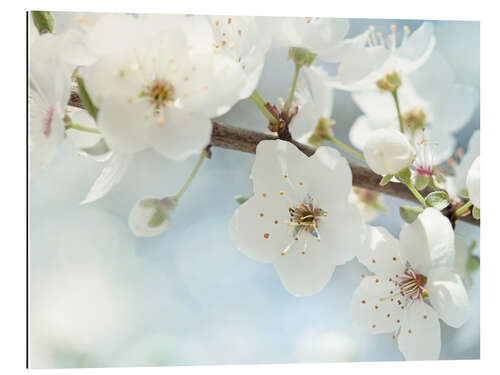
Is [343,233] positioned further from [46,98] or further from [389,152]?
[46,98]

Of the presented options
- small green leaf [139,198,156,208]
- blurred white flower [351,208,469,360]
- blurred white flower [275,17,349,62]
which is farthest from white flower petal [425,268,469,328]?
small green leaf [139,198,156,208]

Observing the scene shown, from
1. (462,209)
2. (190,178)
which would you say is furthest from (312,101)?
(462,209)

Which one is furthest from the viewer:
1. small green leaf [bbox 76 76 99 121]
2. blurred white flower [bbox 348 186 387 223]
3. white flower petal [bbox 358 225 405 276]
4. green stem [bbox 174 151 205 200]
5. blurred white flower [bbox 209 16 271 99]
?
blurred white flower [bbox 348 186 387 223]

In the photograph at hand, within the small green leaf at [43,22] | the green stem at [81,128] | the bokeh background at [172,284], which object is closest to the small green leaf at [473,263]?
the bokeh background at [172,284]

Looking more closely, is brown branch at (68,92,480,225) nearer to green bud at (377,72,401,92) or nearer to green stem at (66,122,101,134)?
green stem at (66,122,101,134)
